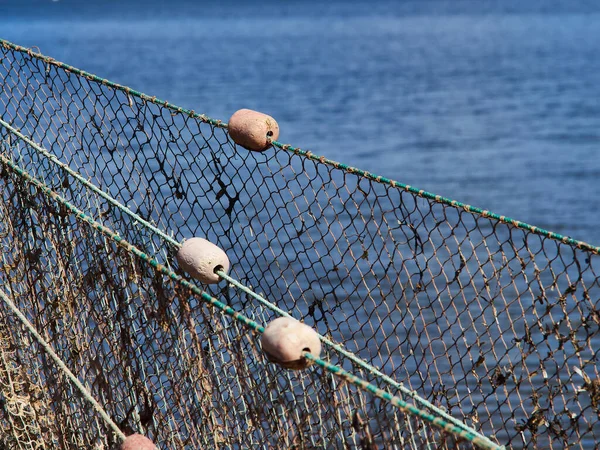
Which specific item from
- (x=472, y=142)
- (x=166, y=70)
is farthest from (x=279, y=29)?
(x=472, y=142)

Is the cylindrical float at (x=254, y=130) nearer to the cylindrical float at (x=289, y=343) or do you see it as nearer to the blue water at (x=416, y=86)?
the cylindrical float at (x=289, y=343)

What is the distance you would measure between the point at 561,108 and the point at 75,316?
1728 cm

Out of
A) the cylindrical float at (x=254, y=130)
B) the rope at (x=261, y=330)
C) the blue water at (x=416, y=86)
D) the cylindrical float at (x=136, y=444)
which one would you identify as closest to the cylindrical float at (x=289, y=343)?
the rope at (x=261, y=330)

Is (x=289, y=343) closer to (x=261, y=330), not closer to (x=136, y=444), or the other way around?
(x=261, y=330)

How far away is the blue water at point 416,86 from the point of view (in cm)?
1478

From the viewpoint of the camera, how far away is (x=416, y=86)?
24359 millimetres

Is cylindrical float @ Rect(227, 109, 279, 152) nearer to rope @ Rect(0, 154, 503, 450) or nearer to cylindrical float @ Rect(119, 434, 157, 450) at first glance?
Result: rope @ Rect(0, 154, 503, 450)

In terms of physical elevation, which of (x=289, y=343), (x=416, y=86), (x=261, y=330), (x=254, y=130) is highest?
(x=416, y=86)

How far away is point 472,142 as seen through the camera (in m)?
17.3

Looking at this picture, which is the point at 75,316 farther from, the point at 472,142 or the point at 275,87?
the point at 275,87

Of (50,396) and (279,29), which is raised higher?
(279,29)

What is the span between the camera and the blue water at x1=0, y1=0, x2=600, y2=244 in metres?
14.8

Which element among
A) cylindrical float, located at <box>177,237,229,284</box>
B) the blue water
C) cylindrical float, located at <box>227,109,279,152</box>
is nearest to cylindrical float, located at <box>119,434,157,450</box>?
cylindrical float, located at <box>177,237,229,284</box>

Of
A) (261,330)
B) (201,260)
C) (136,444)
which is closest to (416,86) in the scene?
(201,260)
